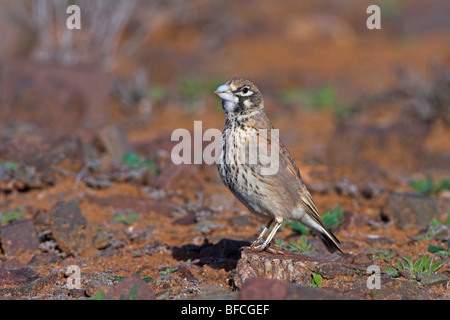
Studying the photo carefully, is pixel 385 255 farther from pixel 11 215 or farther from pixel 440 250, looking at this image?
pixel 11 215

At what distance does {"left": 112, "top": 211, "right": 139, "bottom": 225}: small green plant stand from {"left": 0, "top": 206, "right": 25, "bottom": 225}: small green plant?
93 cm

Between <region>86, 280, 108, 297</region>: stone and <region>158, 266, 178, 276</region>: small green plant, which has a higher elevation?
<region>158, 266, 178, 276</region>: small green plant

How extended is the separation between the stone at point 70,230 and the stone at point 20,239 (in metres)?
0.19

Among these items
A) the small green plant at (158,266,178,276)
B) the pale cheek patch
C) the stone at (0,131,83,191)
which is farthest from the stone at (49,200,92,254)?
the pale cheek patch

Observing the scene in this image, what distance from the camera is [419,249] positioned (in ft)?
19.0

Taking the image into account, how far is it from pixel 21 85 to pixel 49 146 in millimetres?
2929

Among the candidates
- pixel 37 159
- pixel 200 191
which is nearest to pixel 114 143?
pixel 37 159

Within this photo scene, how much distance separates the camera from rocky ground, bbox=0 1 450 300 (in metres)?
4.76

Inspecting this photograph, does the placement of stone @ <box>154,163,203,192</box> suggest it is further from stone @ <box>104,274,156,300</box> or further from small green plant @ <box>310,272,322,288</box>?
stone @ <box>104,274,156,300</box>

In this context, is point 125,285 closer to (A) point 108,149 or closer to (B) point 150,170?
(B) point 150,170

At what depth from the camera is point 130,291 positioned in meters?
4.12

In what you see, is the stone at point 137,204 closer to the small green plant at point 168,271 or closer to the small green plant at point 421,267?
the small green plant at point 168,271

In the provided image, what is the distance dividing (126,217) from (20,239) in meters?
1.10
